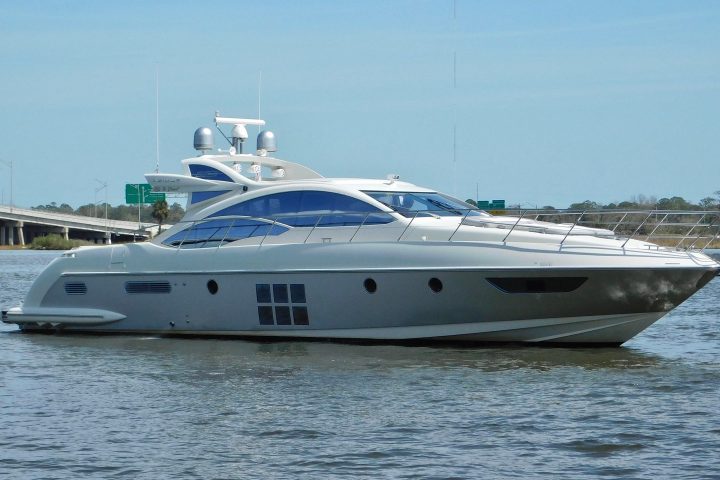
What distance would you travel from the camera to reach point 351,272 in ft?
64.4

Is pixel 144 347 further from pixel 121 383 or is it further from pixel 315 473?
pixel 315 473

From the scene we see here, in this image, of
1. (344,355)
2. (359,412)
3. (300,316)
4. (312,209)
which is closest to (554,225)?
(344,355)

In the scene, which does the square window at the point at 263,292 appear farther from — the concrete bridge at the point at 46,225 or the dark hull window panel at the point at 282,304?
the concrete bridge at the point at 46,225

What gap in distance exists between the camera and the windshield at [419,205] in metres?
20.3

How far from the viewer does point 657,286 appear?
18.1 meters

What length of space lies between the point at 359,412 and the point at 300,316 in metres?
6.64

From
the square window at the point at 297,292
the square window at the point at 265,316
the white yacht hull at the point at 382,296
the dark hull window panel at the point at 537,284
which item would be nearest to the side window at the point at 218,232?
the white yacht hull at the point at 382,296

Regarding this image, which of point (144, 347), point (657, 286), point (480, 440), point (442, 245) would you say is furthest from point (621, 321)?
point (144, 347)

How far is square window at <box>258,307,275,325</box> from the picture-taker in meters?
21.0

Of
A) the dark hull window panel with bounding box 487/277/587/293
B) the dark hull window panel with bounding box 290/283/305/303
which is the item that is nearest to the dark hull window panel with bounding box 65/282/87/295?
the dark hull window panel with bounding box 290/283/305/303

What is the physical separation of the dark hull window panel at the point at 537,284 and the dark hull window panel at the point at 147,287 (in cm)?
673

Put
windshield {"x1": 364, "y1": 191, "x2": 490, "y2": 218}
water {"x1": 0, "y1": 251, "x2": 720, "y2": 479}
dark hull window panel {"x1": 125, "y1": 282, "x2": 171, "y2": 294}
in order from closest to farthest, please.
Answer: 1. water {"x1": 0, "y1": 251, "x2": 720, "y2": 479}
2. windshield {"x1": 364, "y1": 191, "x2": 490, "y2": 218}
3. dark hull window panel {"x1": 125, "y1": 282, "x2": 171, "y2": 294}

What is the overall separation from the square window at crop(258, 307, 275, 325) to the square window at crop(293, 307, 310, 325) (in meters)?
0.52

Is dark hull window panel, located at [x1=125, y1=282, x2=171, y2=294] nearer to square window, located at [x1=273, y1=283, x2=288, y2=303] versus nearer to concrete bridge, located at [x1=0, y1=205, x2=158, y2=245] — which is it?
square window, located at [x1=273, y1=283, x2=288, y2=303]
